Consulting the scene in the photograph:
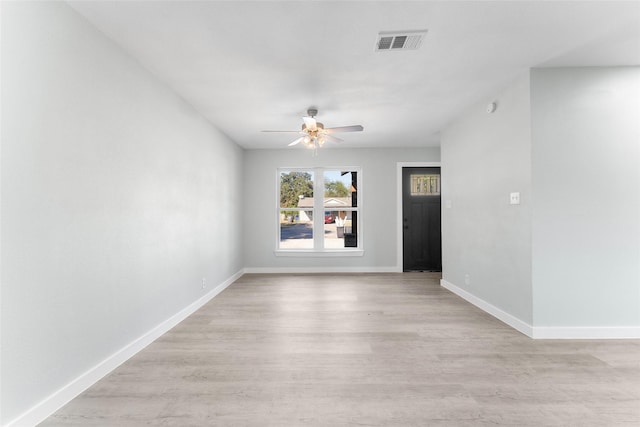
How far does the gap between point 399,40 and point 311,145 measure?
1.92 m

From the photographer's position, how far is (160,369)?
233cm

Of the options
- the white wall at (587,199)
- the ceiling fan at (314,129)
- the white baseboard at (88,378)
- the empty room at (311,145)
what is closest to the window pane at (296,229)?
the empty room at (311,145)

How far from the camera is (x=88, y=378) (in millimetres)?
2078

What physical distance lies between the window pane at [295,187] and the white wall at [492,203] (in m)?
2.73

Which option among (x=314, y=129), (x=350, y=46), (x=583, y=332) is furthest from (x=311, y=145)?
(x=583, y=332)

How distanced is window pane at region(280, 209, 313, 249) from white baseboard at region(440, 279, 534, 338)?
289 centimetres

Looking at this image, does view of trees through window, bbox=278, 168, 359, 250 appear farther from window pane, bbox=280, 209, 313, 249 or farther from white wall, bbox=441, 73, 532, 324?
white wall, bbox=441, 73, 532, 324

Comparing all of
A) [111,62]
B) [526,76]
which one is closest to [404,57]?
[526,76]

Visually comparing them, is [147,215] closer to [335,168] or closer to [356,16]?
[356,16]

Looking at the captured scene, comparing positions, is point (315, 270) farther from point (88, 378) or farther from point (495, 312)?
point (88, 378)

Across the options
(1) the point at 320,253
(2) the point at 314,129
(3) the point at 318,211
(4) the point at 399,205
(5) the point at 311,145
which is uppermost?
(2) the point at 314,129

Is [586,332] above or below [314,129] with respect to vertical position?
below

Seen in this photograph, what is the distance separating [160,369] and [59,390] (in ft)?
1.99

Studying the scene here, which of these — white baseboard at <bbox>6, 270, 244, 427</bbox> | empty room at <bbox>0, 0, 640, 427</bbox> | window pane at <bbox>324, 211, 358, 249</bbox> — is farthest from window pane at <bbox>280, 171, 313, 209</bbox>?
white baseboard at <bbox>6, 270, 244, 427</bbox>
